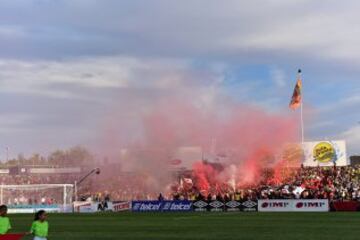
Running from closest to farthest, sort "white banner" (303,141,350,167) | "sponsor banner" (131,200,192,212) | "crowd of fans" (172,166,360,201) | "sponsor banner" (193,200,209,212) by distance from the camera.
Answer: "sponsor banner" (193,200,209,212), "crowd of fans" (172,166,360,201), "sponsor banner" (131,200,192,212), "white banner" (303,141,350,167)

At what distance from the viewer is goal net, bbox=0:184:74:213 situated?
2429 inches

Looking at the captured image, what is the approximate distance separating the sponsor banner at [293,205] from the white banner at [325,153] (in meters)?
30.3

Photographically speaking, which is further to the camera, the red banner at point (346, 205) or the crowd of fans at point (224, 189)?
the crowd of fans at point (224, 189)

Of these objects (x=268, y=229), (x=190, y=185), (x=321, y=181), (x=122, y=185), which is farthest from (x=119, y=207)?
(x=268, y=229)

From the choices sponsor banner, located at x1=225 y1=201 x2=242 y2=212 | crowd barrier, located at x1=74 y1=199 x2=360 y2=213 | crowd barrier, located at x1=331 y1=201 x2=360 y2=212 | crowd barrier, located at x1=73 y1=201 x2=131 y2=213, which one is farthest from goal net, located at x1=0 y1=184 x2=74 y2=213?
crowd barrier, located at x1=331 y1=201 x2=360 y2=212

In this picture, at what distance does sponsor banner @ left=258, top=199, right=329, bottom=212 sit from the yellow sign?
31.3 m

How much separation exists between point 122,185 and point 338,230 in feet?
155

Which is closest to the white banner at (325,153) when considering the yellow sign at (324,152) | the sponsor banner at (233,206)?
the yellow sign at (324,152)

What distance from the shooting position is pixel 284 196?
2072 inches

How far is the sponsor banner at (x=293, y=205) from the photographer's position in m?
48.6

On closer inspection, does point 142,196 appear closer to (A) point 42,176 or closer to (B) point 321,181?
(B) point 321,181

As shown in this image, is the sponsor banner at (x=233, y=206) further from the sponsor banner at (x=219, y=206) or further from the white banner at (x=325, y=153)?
the white banner at (x=325, y=153)

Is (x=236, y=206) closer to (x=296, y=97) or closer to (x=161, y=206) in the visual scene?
(x=161, y=206)

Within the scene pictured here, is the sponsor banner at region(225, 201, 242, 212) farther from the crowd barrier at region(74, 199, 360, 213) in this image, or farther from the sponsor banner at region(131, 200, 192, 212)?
the sponsor banner at region(131, 200, 192, 212)
